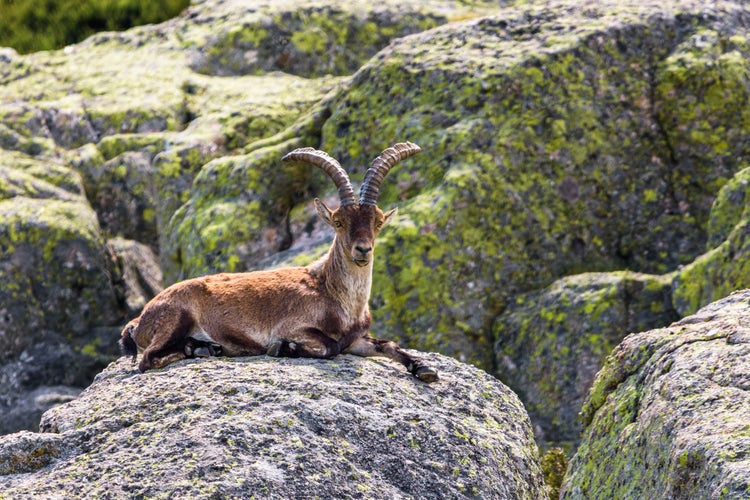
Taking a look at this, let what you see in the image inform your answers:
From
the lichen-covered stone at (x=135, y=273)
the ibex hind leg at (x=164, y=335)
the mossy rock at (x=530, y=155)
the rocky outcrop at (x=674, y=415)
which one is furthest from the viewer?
the lichen-covered stone at (x=135, y=273)

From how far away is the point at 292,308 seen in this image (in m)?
12.3

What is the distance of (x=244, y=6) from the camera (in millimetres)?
23688

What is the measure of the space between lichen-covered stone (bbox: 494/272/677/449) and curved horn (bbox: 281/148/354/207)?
4.22 metres

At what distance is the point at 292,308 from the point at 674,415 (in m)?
5.18

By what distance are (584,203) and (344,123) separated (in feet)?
14.0

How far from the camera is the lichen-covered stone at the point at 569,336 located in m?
14.6

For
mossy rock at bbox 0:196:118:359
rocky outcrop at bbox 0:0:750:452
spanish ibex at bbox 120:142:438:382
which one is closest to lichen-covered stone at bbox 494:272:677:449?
rocky outcrop at bbox 0:0:750:452

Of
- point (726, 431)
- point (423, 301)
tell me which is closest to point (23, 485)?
point (726, 431)

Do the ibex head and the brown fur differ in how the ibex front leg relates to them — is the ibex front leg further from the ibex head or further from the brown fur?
the ibex head

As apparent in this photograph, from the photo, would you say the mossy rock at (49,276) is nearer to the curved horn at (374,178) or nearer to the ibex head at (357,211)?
the ibex head at (357,211)

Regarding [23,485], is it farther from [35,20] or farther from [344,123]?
[35,20]

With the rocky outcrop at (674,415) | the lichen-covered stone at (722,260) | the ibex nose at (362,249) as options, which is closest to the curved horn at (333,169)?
the ibex nose at (362,249)

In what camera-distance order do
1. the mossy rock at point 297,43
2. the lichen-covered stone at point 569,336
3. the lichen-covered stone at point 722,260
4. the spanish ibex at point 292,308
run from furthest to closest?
the mossy rock at point 297,43, the lichen-covered stone at point 569,336, the lichen-covered stone at point 722,260, the spanish ibex at point 292,308

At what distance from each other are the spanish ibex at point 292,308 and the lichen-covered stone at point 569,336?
11.8ft
